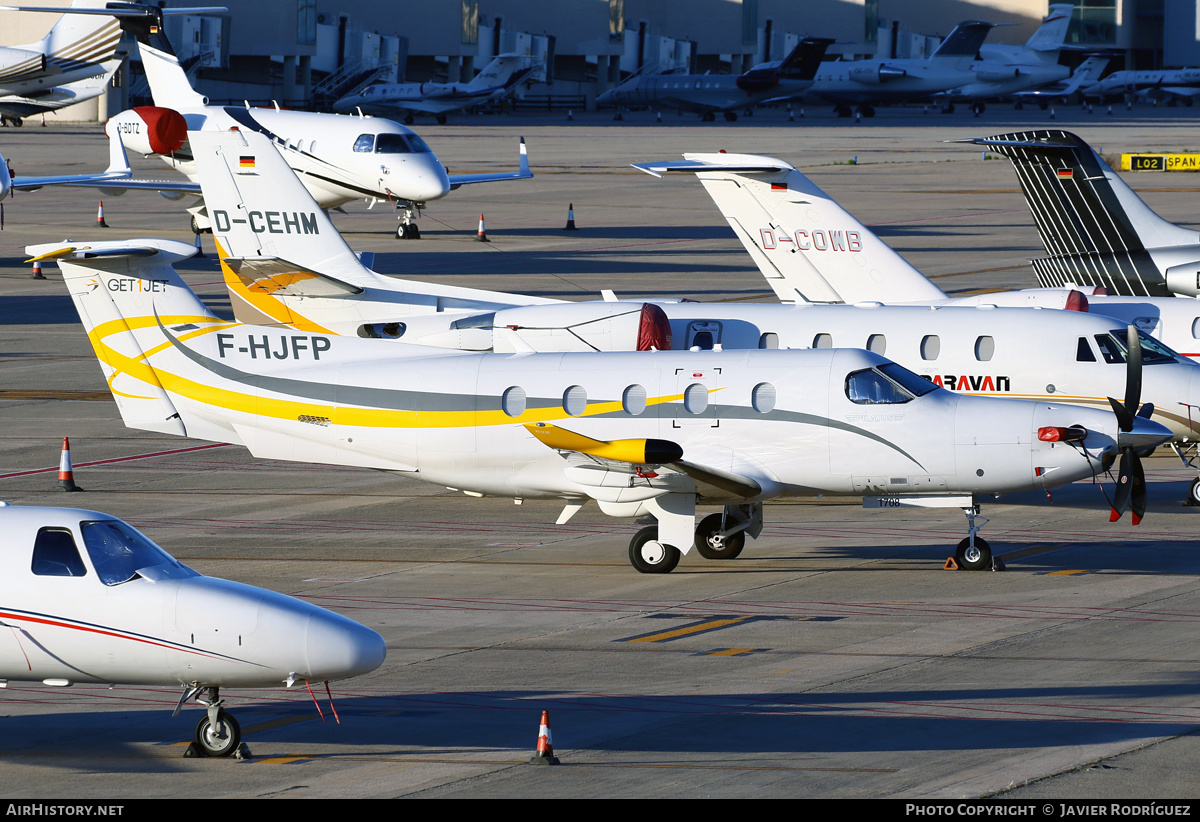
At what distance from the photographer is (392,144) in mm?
56594

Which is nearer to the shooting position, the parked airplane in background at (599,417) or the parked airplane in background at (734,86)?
the parked airplane in background at (599,417)

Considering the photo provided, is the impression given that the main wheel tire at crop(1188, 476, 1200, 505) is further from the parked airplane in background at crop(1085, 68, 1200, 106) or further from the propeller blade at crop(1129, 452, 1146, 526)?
the parked airplane in background at crop(1085, 68, 1200, 106)

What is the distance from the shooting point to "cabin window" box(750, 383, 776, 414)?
824 inches

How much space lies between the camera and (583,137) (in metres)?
120

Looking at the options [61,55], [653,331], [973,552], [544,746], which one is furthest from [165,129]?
[544,746]

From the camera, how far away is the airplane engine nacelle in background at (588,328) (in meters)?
25.0

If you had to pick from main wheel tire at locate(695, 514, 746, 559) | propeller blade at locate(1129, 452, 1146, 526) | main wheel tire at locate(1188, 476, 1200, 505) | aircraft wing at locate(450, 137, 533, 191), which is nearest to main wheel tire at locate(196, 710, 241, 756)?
main wheel tire at locate(695, 514, 746, 559)

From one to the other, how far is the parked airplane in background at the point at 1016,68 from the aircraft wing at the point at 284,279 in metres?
130

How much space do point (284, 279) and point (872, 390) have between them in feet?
38.1

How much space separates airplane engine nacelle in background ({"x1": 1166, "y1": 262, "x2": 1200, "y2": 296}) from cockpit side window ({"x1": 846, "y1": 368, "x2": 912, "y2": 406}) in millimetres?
13488

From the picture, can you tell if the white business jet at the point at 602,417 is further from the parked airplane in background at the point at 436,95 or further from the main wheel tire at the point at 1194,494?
the parked airplane in background at the point at 436,95

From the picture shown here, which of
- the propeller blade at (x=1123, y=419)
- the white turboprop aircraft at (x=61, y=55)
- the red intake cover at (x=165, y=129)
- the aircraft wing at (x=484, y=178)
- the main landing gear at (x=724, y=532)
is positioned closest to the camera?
the propeller blade at (x=1123, y=419)

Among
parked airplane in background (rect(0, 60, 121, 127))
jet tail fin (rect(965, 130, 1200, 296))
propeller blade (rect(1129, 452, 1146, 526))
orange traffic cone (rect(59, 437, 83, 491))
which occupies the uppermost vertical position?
parked airplane in background (rect(0, 60, 121, 127))

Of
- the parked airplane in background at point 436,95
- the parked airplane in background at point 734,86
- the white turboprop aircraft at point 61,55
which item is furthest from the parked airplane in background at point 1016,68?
the white turboprop aircraft at point 61,55
